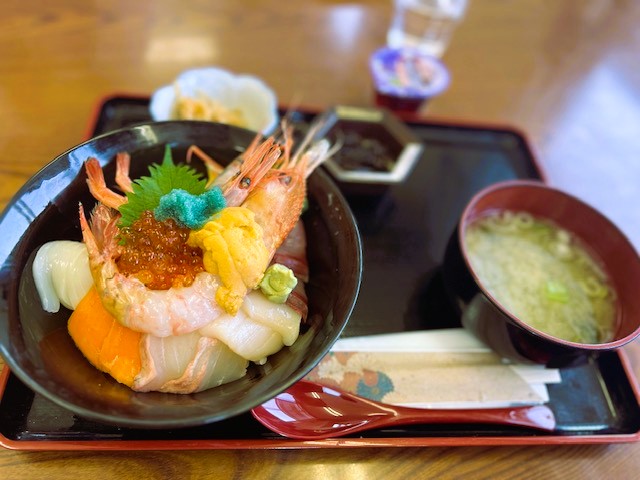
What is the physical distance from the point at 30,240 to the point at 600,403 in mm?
1498

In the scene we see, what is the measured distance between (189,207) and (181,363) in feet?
1.09

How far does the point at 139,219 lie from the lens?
1.09 meters

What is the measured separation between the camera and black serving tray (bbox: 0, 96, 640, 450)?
3.43 feet

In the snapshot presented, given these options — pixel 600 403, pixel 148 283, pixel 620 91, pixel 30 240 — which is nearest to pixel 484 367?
pixel 600 403

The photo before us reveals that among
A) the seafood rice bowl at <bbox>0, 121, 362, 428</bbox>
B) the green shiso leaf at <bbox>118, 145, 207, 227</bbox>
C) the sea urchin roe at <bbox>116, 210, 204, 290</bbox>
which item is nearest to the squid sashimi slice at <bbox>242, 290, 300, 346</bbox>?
the seafood rice bowl at <bbox>0, 121, 362, 428</bbox>

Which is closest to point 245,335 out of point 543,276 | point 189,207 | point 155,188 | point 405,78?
point 189,207

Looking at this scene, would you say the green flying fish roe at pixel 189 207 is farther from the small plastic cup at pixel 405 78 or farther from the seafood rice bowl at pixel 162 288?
the small plastic cup at pixel 405 78

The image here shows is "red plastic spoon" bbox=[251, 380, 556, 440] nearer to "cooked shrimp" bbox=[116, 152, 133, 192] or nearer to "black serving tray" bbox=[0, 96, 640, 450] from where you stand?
"black serving tray" bbox=[0, 96, 640, 450]

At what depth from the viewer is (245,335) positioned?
1.02 metres

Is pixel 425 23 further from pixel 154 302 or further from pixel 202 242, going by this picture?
pixel 154 302

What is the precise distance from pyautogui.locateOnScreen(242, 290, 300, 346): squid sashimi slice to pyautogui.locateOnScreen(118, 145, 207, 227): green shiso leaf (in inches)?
12.3

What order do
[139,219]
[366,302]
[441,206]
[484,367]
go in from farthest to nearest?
1. [441,206]
2. [366,302]
3. [484,367]
4. [139,219]

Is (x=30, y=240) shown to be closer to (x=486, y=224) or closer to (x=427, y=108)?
(x=486, y=224)

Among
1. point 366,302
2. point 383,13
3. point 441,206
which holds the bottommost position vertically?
point 366,302
